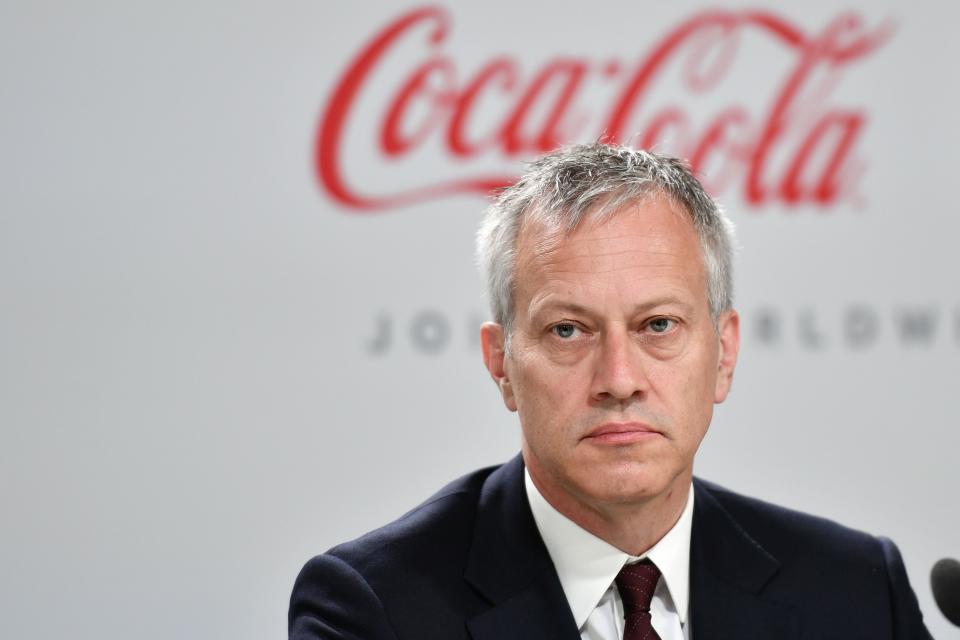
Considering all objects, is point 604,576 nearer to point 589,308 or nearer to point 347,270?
point 589,308

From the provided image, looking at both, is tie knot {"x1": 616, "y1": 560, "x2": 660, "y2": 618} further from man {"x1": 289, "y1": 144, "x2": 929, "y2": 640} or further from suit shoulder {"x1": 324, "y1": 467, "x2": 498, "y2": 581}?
suit shoulder {"x1": 324, "y1": 467, "x2": 498, "y2": 581}

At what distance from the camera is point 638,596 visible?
6.48ft

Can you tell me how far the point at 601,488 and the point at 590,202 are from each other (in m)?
0.46

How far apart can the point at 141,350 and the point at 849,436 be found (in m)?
2.18

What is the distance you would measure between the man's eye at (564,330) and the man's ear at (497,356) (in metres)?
0.16

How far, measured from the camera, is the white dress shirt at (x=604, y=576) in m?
1.99

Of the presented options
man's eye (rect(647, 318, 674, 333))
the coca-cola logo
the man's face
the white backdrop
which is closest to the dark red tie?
the man's face

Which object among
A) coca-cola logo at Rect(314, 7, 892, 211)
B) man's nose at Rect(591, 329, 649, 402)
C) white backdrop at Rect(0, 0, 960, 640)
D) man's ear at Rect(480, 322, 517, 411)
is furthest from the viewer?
coca-cola logo at Rect(314, 7, 892, 211)

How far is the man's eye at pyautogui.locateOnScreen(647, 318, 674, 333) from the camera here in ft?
6.23

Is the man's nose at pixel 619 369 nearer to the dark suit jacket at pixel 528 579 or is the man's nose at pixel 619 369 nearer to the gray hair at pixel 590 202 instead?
the gray hair at pixel 590 202

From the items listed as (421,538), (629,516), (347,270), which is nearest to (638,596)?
(629,516)

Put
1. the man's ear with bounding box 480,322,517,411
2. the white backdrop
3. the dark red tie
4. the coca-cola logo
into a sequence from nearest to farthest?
the dark red tie
the man's ear with bounding box 480,322,517,411
the white backdrop
the coca-cola logo

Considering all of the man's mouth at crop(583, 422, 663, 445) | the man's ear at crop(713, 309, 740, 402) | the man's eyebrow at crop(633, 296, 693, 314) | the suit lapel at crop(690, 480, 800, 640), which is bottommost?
the suit lapel at crop(690, 480, 800, 640)

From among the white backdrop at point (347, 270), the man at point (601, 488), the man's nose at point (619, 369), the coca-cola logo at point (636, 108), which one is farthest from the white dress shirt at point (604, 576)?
the coca-cola logo at point (636, 108)
